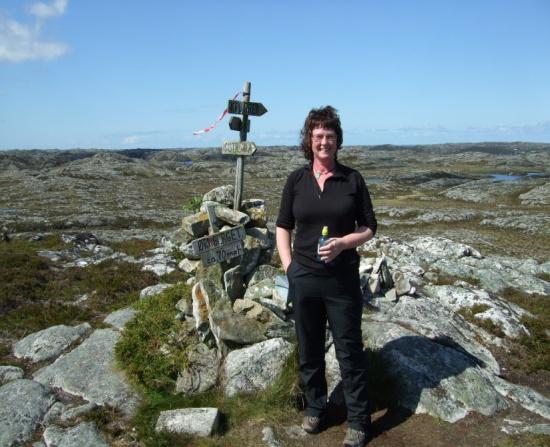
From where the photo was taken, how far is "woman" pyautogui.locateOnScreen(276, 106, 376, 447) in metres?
5.66

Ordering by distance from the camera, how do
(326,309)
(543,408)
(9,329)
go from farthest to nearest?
(9,329)
(543,408)
(326,309)

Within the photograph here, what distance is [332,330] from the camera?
19.8 feet

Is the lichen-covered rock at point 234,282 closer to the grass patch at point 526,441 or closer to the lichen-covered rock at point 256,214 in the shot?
the lichen-covered rock at point 256,214

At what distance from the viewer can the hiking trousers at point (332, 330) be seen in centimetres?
579

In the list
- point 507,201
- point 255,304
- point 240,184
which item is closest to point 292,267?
point 255,304

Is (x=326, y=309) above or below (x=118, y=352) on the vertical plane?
above

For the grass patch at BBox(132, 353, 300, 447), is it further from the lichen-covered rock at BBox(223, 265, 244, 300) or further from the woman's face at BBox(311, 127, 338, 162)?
the woman's face at BBox(311, 127, 338, 162)

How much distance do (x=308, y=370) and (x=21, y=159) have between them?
179969mm

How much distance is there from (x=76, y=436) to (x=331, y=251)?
5070mm

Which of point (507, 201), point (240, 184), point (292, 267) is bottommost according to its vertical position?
point (507, 201)

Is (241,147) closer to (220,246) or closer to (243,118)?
(243,118)

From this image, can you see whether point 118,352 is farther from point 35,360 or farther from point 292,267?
point 292,267

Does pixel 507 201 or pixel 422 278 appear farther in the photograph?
pixel 507 201

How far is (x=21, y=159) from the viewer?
157 metres
